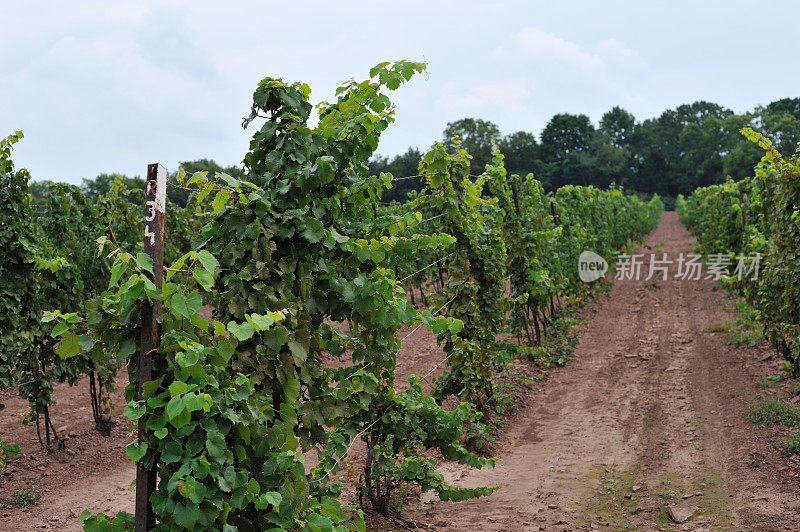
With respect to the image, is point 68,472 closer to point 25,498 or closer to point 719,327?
point 25,498

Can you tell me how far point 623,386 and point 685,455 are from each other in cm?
298

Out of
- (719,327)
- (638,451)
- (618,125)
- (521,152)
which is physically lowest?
(638,451)

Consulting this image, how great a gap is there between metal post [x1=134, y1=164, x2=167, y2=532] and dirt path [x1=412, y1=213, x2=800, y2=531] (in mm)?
3429

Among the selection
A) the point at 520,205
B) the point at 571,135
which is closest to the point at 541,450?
the point at 520,205

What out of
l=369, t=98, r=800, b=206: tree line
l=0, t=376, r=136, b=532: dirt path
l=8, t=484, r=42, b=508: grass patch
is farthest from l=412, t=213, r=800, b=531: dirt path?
l=369, t=98, r=800, b=206: tree line

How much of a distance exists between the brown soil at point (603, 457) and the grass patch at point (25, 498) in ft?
0.31

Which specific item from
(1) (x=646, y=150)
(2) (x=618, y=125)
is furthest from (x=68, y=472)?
(2) (x=618, y=125)

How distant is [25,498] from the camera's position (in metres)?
6.86

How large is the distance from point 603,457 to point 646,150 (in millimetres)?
80122

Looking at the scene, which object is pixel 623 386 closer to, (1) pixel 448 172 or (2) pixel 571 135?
(1) pixel 448 172

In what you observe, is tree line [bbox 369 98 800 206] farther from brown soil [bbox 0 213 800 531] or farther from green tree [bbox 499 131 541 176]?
brown soil [bbox 0 213 800 531]

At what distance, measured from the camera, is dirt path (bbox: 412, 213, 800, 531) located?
5.83m

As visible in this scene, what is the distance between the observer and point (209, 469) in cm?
280

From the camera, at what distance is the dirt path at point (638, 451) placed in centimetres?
583
